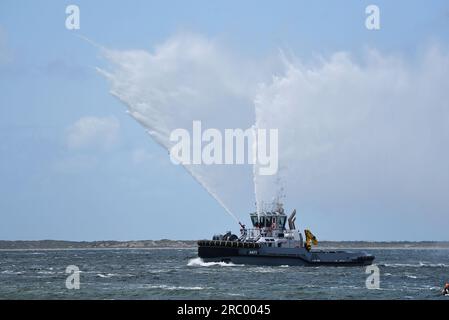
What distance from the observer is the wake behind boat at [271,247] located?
85.1 m

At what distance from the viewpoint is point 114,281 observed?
67.6m

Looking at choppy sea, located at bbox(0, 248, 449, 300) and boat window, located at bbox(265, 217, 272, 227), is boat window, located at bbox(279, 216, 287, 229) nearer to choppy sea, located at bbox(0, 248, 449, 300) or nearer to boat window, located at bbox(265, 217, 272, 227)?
boat window, located at bbox(265, 217, 272, 227)

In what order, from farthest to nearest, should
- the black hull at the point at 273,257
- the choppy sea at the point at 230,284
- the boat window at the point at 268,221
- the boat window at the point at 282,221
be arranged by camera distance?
1. the boat window at the point at 268,221
2. the boat window at the point at 282,221
3. the black hull at the point at 273,257
4. the choppy sea at the point at 230,284

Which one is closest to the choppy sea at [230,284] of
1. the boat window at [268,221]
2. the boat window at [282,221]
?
the boat window at [282,221]

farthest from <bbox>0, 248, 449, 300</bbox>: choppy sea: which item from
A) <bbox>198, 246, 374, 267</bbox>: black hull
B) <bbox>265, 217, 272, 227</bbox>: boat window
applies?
<bbox>265, 217, 272, 227</bbox>: boat window

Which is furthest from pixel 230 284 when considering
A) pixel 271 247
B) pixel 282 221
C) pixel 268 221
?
pixel 282 221

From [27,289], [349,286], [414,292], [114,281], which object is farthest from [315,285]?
[27,289]

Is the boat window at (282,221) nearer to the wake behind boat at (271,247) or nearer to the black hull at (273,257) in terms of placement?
the wake behind boat at (271,247)

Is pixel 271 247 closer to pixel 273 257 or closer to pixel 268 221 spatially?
pixel 273 257

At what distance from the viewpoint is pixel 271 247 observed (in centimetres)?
8506
